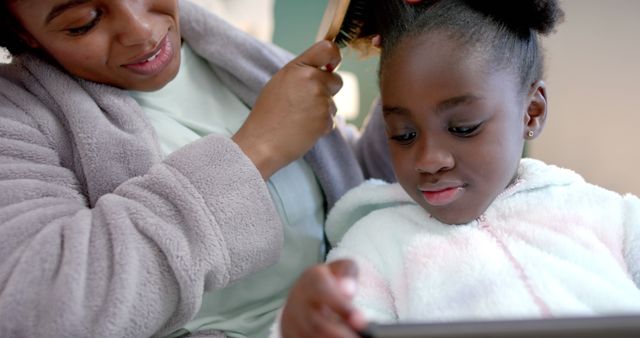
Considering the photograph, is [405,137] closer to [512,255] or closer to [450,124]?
[450,124]

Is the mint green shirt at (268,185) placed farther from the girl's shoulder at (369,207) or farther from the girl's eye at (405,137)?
the girl's eye at (405,137)

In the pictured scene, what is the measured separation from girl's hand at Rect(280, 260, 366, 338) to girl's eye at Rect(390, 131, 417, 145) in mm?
292

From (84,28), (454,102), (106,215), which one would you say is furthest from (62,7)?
(454,102)

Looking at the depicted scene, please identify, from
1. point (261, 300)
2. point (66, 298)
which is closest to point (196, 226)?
point (66, 298)

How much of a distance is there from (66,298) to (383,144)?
2.10 ft

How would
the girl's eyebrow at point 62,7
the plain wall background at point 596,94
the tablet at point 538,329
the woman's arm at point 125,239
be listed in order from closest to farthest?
1. the tablet at point 538,329
2. the woman's arm at point 125,239
3. the girl's eyebrow at point 62,7
4. the plain wall background at point 596,94

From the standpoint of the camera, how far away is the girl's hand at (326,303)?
1.44 feet

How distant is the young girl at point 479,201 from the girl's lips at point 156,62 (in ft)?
0.97

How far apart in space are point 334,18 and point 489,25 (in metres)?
0.21

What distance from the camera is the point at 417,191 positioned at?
29.5 inches

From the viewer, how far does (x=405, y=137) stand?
738 mm

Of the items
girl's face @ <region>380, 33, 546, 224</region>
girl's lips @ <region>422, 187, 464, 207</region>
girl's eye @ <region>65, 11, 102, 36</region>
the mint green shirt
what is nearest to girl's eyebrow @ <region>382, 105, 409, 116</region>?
girl's face @ <region>380, 33, 546, 224</region>

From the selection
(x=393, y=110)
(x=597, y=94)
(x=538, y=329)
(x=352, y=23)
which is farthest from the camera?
(x=597, y=94)

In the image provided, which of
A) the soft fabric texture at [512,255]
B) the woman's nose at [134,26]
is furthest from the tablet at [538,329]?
the woman's nose at [134,26]
